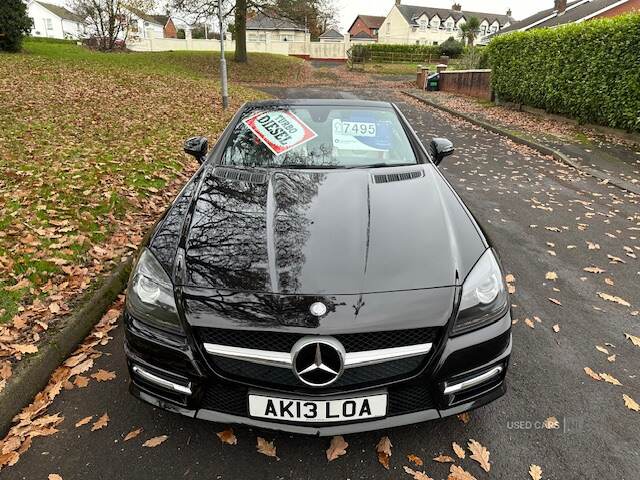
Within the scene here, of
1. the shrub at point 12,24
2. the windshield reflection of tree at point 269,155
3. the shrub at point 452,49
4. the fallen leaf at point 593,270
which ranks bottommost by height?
the fallen leaf at point 593,270

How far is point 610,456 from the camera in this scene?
84.7 inches

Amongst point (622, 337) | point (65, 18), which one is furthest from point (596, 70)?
point (65, 18)

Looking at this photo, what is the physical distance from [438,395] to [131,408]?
1.62 m

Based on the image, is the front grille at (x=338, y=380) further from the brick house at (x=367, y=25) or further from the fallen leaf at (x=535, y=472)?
the brick house at (x=367, y=25)

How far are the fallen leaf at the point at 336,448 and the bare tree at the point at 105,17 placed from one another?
3475 centimetres

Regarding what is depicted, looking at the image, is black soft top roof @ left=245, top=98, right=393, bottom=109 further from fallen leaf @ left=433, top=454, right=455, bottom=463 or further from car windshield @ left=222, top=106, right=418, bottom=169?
fallen leaf @ left=433, top=454, right=455, bottom=463

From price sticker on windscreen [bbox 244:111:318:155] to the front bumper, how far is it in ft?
5.88

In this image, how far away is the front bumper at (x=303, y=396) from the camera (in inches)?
74.3

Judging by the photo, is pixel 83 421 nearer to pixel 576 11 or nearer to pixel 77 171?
pixel 77 171

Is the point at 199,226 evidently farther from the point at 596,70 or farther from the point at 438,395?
the point at 596,70

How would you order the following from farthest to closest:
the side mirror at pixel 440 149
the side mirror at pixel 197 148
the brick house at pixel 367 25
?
the brick house at pixel 367 25 → the side mirror at pixel 440 149 → the side mirror at pixel 197 148

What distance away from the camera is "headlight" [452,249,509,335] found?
6.36 ft

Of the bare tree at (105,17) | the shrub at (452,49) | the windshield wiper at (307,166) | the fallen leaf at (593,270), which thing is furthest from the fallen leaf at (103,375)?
the shrub at (452,49)

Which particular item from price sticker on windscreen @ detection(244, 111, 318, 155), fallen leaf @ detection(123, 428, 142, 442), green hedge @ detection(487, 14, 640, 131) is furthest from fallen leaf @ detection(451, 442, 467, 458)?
green hedge @ detection(487, 14, 640, 131)
